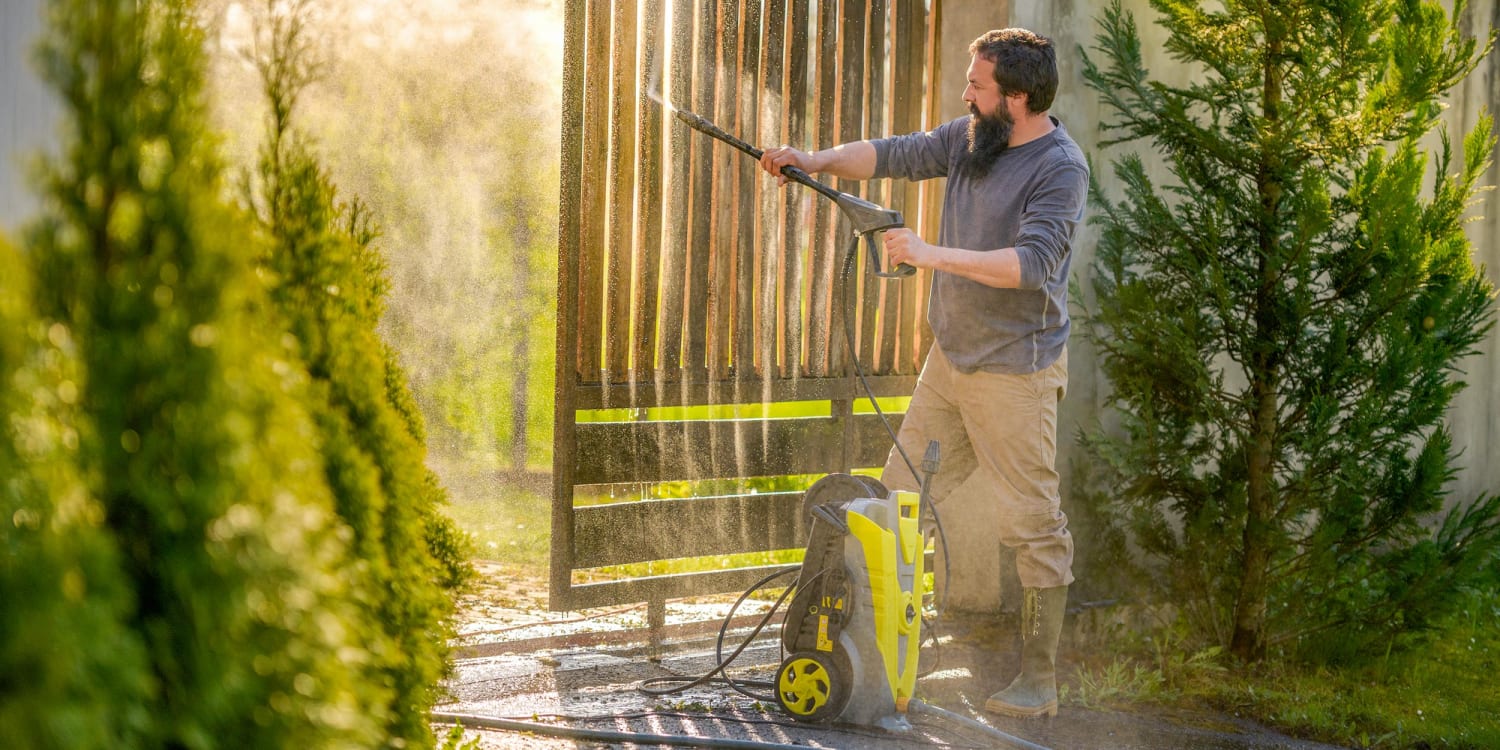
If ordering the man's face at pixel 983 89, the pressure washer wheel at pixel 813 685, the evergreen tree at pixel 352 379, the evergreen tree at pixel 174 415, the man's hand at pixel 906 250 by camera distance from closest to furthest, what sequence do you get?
the evergreen tree at pixel 174 415, the evergreen tree at pixel 352 379, the pressure washer wheel at pixel 813 685, the man's hand at pixel 906 250, the man's face at pixel 983 89

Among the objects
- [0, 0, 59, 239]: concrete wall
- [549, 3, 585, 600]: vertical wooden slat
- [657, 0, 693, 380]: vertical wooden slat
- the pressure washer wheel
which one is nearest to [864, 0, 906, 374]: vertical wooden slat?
[657, 0, 693, 380]: vertical wooden slat

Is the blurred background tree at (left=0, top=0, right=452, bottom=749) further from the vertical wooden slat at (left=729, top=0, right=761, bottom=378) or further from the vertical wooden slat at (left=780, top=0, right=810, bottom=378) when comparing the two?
the vertical wooden slat at (left=780, top=0, right=810, bottom=378)

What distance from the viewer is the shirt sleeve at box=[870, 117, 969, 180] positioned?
4457 mm

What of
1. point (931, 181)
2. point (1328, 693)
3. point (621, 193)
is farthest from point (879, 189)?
point (1328, 693)

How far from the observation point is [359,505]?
5.97 feet

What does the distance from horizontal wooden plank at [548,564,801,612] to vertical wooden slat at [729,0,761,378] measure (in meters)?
0.80

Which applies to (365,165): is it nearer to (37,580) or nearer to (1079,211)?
(1079,211)

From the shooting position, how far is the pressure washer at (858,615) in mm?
3676

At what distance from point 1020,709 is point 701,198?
2163 mm

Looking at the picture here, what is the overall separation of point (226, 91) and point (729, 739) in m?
2.66

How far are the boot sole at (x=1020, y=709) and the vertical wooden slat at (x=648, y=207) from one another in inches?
66.9

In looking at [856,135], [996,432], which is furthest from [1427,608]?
[856,135]

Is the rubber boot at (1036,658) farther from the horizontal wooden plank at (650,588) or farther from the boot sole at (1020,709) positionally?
the horizontal wooden plank at (650,588)

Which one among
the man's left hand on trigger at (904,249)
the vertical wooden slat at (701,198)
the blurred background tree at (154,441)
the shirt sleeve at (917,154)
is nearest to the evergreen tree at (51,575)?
the blurred background tree at (154,441)
